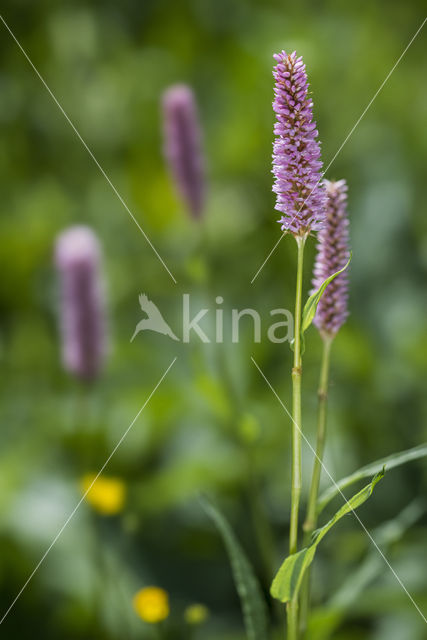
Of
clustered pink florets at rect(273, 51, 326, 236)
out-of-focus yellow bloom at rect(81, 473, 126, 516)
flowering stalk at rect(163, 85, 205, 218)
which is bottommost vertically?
out-of-focus yellow bloom at rect(81, 473, 126, 516)

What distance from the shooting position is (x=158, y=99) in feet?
10.8

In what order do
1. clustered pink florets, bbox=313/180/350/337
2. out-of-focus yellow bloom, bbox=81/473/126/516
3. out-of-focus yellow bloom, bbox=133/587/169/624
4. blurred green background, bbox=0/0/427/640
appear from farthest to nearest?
blurred green background, bbox=0/0/427/640
out-of-focus yellow bloom, bbox=81/473/126/516
out-of-focus yellow bloom, bbox=133/587/169/624
clustered pink florets, bbox=313/180/350/337

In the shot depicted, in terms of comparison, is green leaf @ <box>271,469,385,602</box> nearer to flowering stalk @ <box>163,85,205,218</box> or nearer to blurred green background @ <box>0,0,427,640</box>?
blurred green background @ <box>0,0,427,640</box>

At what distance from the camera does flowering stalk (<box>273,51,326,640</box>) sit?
0.64m

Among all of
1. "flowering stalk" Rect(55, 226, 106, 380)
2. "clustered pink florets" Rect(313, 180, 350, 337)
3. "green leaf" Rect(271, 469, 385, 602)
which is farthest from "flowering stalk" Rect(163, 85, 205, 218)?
"green leaf" Rect(271, 469, 385, 602)

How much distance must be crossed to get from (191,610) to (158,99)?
8.34ft

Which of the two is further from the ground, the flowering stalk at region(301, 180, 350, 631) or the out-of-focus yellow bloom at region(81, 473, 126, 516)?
the flowering stalk at region(301, 180, 350, 631)

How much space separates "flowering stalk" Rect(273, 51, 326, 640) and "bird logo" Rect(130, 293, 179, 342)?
166 cm

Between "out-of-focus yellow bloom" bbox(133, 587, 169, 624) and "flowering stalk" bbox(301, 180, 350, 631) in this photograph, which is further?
"out-of-focus yellow bloom" bbox(133, 587, 169, 624)

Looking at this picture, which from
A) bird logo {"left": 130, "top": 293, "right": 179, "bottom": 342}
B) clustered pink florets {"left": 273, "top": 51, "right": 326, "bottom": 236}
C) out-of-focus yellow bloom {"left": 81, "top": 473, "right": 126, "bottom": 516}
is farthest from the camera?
bird logo {"left": 130, "top": 293, "right": 179, "bottom": 342}

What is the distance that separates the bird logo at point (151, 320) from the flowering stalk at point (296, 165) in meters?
1.66

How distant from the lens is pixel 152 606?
1.29 meters

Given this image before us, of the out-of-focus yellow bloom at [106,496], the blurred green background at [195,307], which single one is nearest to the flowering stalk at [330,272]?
the blurred green background at [195,307]

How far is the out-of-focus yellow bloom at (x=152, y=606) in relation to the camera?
1.26m
